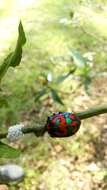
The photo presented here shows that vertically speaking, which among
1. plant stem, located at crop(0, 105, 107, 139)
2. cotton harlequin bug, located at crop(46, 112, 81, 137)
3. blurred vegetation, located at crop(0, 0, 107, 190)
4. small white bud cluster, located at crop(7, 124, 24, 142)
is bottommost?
blurred vegetation, located at crop(0, 0, 107, 190)

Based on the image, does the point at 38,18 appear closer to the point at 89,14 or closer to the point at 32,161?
the point at 89,14

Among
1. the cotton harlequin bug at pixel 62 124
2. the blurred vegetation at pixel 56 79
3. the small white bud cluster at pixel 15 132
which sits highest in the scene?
the cotton harlequin bug at pixel 62 124

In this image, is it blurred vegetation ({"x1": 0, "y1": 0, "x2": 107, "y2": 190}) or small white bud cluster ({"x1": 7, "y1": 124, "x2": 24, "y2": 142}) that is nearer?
small white bud cluster ({"x1": 7, "y1": 124, "x2": 24, "y2": 142})

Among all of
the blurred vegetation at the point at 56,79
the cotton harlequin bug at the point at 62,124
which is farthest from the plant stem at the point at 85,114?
the blurred vegetation at the point at 56,79

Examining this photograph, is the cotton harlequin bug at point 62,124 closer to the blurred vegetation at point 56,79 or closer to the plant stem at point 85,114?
the plant stem at point 85,114

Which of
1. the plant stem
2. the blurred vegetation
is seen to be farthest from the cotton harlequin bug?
the blurred vegetation

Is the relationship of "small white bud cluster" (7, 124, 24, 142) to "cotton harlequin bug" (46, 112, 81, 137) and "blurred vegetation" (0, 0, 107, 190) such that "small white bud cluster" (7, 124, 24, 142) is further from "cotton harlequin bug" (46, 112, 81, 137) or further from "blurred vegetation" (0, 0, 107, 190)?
"blurred vegetation" (0, 0, 107, 190)
